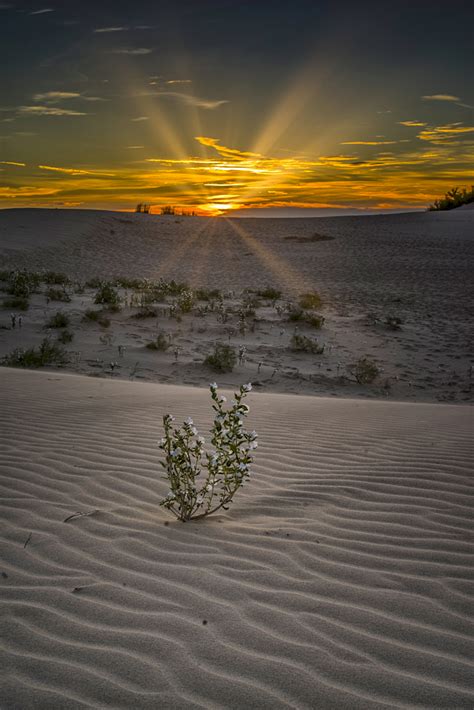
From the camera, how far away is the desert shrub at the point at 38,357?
34.7 feet

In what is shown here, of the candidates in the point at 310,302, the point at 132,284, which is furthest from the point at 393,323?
the point at 132,284

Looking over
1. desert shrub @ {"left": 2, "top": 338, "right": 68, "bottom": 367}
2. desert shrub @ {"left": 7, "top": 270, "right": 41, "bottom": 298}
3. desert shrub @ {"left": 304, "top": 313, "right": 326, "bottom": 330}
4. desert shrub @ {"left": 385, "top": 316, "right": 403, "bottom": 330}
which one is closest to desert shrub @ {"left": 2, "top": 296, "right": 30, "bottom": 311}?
desert shrub @ {"left": 7, "top": 270, "right": 41, "bottom": 298}

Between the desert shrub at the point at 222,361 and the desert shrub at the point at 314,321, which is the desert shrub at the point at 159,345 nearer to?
the desert shrub at the point at 222,361

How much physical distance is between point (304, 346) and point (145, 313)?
4071 mm

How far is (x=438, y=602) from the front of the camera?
276 cm

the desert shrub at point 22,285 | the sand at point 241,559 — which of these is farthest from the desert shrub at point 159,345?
the desert shrub at point 22,285

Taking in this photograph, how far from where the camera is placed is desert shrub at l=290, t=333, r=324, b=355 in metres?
11.9

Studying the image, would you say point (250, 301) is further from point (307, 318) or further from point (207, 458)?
point (207, 458)

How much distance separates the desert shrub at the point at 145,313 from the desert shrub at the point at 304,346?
3.64m

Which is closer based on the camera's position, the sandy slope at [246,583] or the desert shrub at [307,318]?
the sandy slope at [246,583]

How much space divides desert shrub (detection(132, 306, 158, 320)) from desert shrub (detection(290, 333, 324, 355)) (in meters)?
3.64

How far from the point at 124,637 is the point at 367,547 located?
1.44 meters

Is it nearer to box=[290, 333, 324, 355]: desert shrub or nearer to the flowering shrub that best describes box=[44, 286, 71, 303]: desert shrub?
box=[290, 333, 324, 355]: desert shrub

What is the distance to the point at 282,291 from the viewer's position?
19469 millimetres
